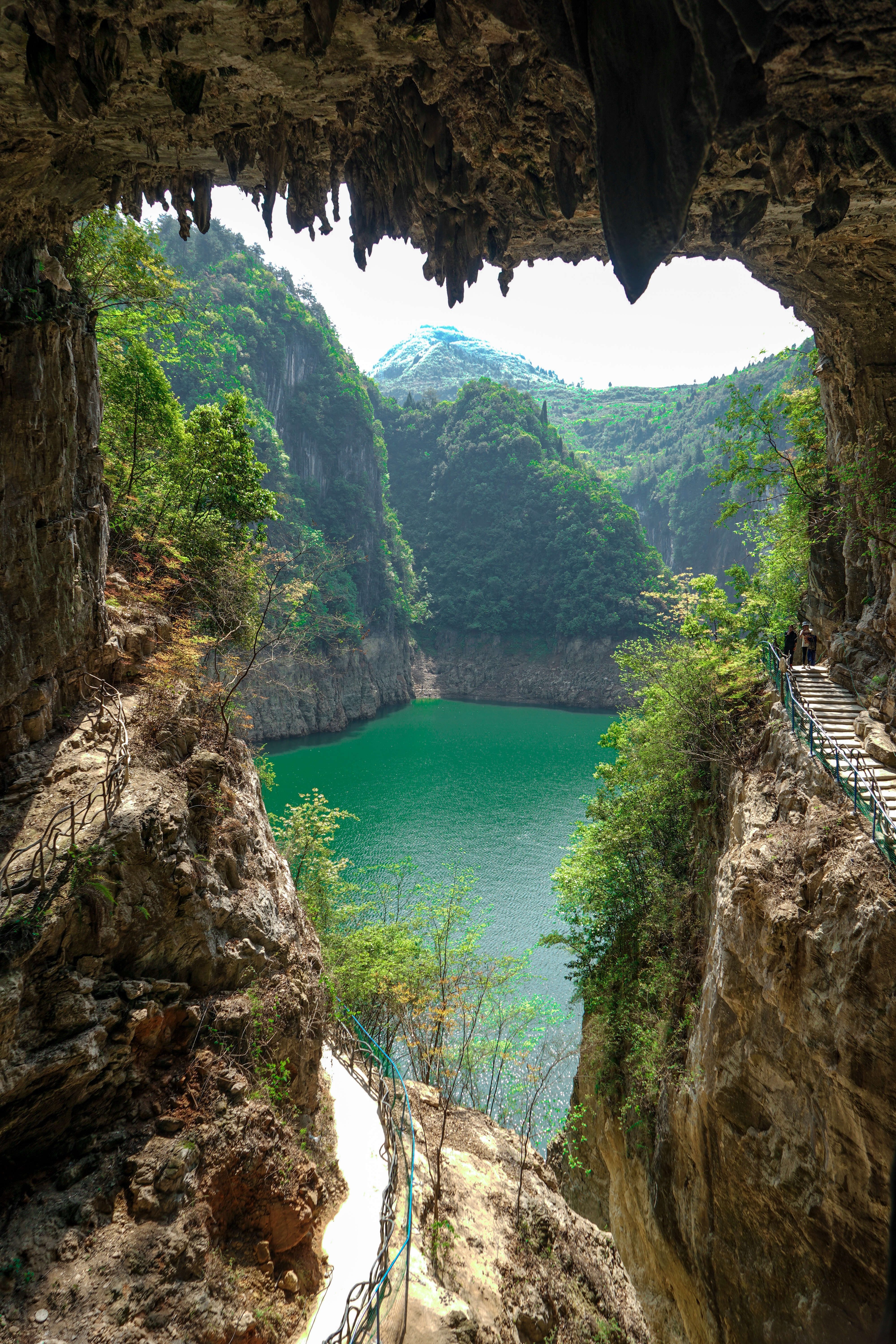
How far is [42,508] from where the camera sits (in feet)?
25.8

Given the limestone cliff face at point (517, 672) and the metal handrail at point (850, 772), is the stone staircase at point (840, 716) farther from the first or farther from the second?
the limestone cliff face at point (517, 672)

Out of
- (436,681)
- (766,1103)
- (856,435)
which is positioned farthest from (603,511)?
(766,1103)

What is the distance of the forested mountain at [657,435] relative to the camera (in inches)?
2980

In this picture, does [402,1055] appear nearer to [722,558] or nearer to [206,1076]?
[206,1076]

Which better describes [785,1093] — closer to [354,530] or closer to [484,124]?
[484,124]

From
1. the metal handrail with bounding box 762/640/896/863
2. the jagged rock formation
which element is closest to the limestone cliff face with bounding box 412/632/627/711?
the metal handrail with bounding box 762/640/896/863

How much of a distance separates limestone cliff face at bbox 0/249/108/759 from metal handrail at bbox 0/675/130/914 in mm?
897

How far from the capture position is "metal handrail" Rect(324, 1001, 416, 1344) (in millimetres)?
6375

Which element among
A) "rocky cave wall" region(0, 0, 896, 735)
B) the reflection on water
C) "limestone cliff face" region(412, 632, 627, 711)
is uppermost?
"rocky cave wall" region(0, 0, 896, 735)

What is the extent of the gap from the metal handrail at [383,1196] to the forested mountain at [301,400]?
39.5 metres

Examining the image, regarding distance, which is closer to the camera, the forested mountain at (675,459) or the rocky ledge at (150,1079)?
the rocky ledge at (150,1079)

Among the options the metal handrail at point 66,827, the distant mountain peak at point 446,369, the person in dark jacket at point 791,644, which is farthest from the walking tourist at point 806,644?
the distant mountain peak at point 446,369

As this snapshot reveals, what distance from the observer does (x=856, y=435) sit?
10305 millimetres

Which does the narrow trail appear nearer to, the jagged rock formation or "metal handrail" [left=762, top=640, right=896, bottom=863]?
the jagged rock formation
